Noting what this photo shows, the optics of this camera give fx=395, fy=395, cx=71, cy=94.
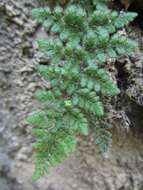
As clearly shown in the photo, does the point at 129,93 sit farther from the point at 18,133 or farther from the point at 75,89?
the point at 18,133

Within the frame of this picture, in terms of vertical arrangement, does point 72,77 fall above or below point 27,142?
above

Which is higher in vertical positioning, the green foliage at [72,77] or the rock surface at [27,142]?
the green foliage at [72,77]

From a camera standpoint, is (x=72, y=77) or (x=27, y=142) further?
(x=27, y=142)

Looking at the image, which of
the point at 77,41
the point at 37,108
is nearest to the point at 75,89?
the point at 77,41

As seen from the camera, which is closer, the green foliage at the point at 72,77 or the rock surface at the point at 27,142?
the green foliage at the point at 72,77
